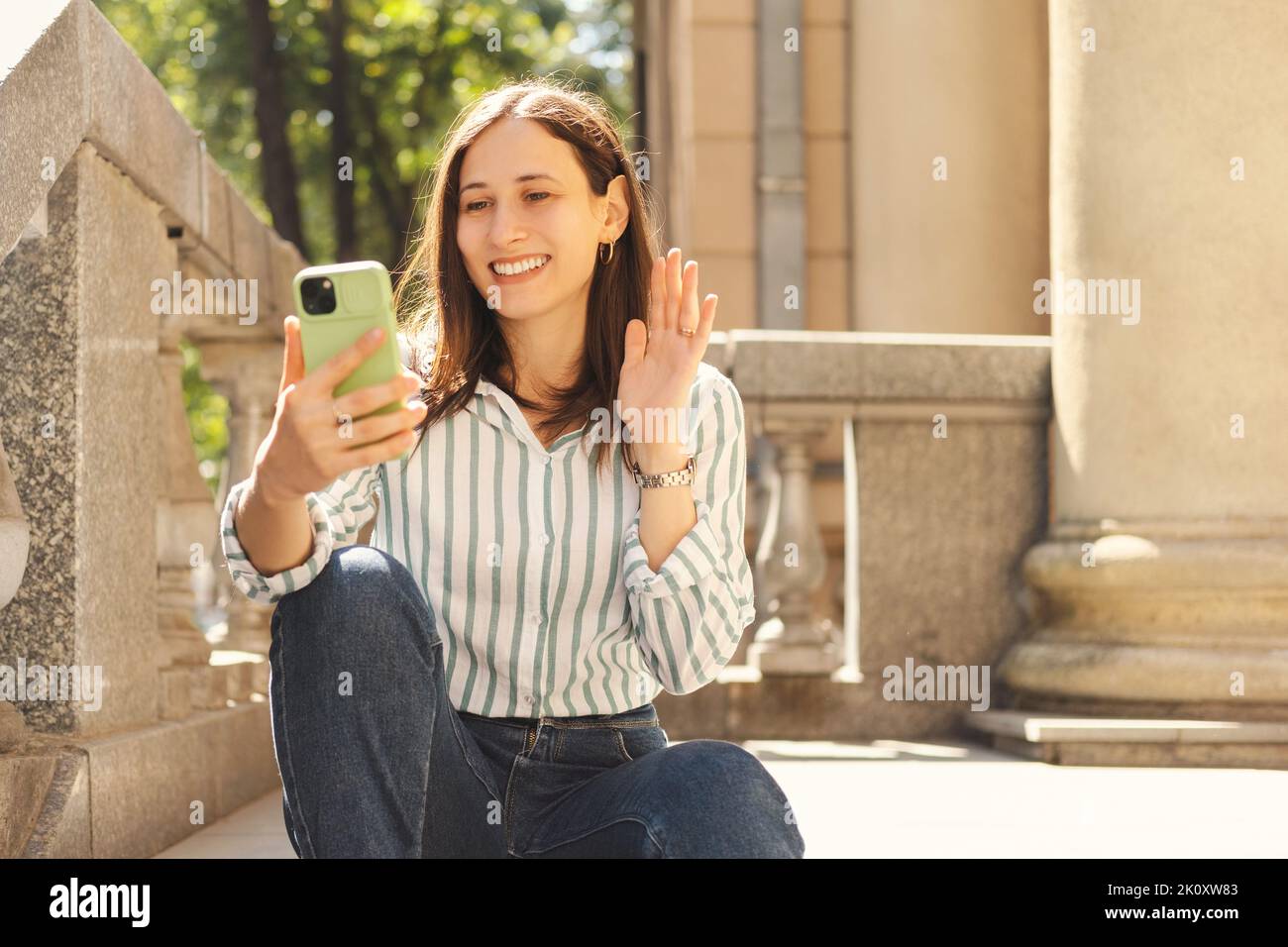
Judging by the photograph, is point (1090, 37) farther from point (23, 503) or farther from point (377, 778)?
point (377, 778)

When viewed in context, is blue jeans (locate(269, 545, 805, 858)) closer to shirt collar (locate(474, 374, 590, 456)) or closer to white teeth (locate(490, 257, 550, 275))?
shirt collar (locate(474, 374, 590, 456))

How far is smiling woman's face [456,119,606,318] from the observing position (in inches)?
107

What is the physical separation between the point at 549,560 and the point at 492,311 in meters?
0.48

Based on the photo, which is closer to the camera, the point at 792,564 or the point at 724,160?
the point at 792,564

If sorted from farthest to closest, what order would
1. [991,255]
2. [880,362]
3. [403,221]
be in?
[403,221], [991,255], [880,362]

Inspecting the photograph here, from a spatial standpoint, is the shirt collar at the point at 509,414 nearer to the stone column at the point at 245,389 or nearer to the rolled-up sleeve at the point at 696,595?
the rolled-up sleeve at the point at 696,595

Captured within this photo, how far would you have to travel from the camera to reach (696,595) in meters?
2.49

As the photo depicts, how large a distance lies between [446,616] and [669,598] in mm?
367

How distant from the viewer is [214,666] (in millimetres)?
4711

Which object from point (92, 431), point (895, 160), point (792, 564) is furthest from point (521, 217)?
point (895, 160)

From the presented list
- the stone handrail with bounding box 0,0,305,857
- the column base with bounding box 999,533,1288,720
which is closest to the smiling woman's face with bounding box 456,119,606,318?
the stone handrail with bounding box 0,0,305,857

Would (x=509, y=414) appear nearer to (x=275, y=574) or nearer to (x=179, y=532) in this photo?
(x=275, y=574)

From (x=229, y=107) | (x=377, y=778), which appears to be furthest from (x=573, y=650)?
(x=229, y=107)

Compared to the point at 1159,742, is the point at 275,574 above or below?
above
